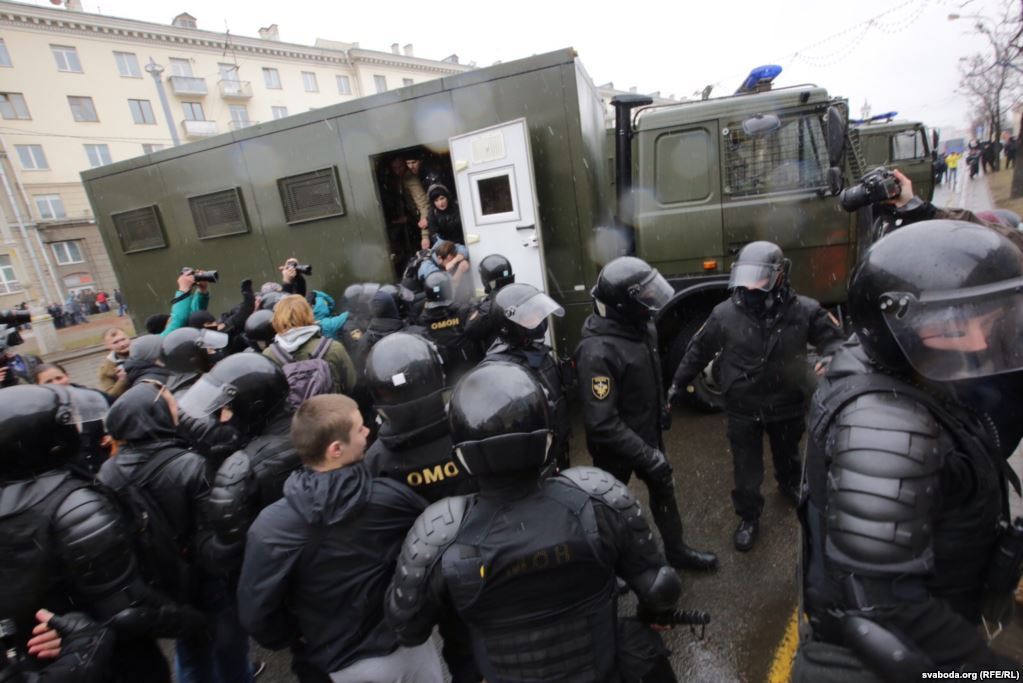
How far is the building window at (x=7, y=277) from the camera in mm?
26953

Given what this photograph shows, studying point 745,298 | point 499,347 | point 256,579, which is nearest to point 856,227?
point 745,298

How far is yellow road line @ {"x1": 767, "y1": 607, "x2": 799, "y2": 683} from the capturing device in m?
2.24

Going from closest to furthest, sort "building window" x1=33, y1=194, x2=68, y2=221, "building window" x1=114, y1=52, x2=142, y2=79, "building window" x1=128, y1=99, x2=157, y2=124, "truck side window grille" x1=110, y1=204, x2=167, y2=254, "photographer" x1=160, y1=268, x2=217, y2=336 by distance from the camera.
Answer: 1. "photographer" x1=160, y1=268, x2=217, y2=336
2. "truck side window grille" x1=110, y1=204, x2=167, y2=254
3. "building window" x1=33, y1=194, x2=68, y2=221
4. "building window" x1=114, y1=52, x2=142, y2=79
5. "building window" x1=128, y1=99, x2=157, y2=124

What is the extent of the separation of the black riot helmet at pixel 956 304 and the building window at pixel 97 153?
37566 mm

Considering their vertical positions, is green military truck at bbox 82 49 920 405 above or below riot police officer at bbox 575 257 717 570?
above

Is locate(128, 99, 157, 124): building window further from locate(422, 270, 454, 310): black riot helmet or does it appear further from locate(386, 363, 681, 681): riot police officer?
locate(386, 363, 681, 681): riot police officer

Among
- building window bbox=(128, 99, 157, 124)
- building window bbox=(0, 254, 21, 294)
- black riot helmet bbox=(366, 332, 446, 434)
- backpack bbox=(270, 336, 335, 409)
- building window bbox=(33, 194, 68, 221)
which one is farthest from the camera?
building window bbox=(128, 99, 157, 124)

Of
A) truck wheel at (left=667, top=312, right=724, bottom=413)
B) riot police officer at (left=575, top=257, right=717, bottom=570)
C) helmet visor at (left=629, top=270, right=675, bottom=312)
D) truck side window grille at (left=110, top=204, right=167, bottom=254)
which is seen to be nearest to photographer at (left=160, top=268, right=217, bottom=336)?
truck side window grille at (left=110, top=204, right=167, bottom=254)

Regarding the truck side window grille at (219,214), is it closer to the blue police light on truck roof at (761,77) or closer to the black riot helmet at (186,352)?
the black riot helmet at (186,352)

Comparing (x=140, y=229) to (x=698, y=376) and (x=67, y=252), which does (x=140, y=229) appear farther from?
(x=67, y=252)

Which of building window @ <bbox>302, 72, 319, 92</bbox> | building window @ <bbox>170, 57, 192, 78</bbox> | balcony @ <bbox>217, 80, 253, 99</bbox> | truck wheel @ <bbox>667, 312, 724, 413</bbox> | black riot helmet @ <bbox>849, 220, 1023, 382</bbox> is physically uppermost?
building window @ <bbox>170, 57, 192, 78</bbox>

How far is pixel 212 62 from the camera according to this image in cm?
3309

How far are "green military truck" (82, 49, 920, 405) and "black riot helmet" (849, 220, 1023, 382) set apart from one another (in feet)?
9.96

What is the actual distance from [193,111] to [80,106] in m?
6.42
